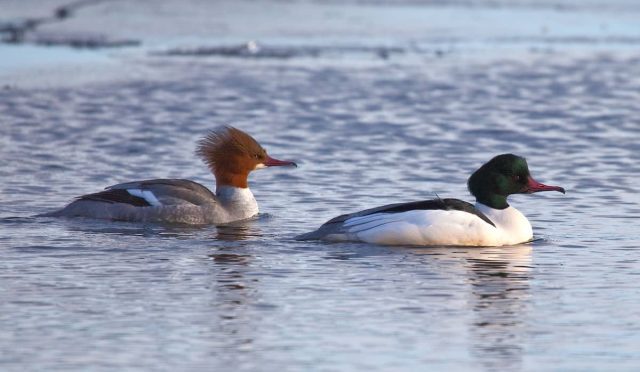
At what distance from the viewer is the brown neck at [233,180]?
1162 cm

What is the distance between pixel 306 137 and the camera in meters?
15.3

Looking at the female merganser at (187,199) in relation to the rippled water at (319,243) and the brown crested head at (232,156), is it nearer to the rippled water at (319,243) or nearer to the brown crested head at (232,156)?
the brown crested head at (232,156)

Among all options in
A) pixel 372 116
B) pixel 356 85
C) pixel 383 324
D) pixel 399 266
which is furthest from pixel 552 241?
pixel 356 85

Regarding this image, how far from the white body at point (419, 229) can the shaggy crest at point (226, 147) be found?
1.95m

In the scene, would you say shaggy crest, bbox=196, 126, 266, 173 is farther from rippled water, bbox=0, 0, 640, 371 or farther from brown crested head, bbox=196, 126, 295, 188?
rippled water, bbox=0, 0, 640, 371

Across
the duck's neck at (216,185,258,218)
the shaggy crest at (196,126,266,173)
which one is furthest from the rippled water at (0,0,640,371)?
the shaggy crest at (196,126,266,173)

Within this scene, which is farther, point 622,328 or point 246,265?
point 246,265

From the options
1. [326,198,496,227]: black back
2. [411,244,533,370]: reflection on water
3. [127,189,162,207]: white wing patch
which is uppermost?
[326,198,496,227]: black back

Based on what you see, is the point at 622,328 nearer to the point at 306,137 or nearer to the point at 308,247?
the point at 308,247

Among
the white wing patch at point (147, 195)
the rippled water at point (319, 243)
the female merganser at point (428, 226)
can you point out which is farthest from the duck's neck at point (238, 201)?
the female merganser at point (428, 226)

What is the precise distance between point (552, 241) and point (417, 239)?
97 centimetres

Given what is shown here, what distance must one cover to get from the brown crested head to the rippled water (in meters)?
0.42

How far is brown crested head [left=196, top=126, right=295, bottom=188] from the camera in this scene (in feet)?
38.3

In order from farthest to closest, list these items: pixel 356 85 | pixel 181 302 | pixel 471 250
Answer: pixel 356 85
pixel 471 250
pixel 181 302
